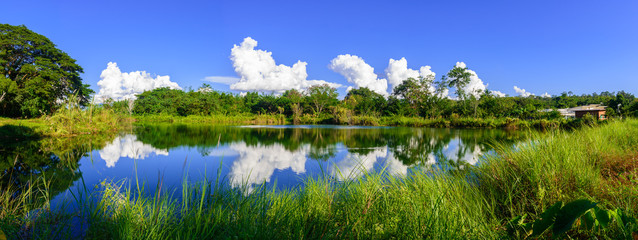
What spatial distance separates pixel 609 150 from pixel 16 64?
2866 centimetres

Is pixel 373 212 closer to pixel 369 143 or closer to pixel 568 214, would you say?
pixel 568 214

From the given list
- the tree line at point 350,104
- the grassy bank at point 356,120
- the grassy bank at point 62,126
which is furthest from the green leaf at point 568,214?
the tree line at point 350,104

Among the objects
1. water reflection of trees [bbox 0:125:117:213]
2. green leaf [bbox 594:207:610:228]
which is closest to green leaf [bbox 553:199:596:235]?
green leaf [bbox 594:207:610:228]

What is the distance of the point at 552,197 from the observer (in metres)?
2.29

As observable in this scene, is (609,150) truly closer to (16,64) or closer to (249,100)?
(16,64)

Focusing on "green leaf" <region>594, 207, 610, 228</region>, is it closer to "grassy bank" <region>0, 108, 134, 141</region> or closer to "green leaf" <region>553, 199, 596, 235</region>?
"green leaf" <region>553, 199, 596, 235</region>

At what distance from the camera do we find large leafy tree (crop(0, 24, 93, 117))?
55.4 ft

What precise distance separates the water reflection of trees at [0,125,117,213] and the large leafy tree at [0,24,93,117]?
29.5 feet

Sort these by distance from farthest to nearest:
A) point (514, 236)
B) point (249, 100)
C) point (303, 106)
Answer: point (249, 100) → point (303, 106) → point (514, 236)

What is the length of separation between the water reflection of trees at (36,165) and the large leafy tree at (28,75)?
29.5 ft

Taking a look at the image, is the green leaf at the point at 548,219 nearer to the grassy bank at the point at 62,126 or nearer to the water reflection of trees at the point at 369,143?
the water reflection of trees at the point at 369,143

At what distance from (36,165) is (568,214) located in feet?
27.1

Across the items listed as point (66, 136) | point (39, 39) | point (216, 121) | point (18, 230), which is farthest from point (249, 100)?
point (18, 230)

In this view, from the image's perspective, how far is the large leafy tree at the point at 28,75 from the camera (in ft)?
55.4
